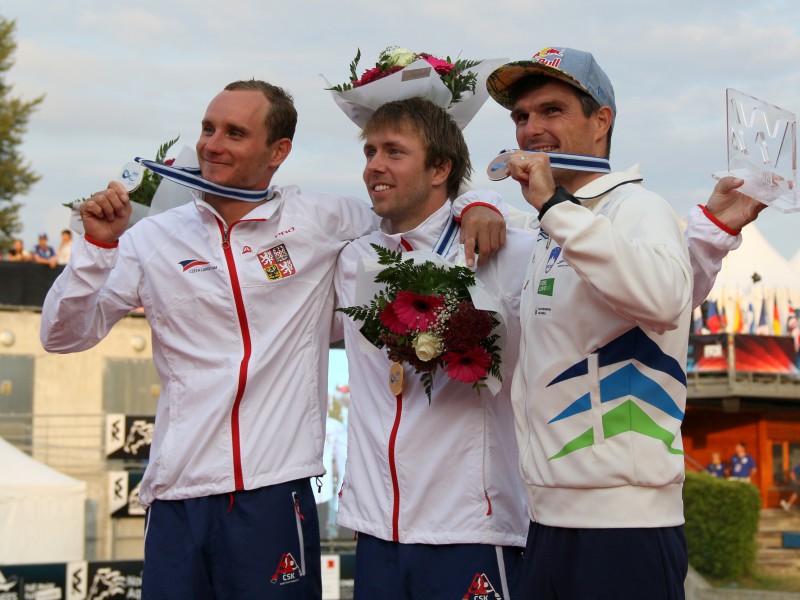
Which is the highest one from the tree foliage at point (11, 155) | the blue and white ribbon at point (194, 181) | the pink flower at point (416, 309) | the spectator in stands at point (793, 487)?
the tree foliage at point (11, 155)

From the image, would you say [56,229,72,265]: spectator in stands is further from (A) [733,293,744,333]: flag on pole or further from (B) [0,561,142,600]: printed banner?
(A) [733,293,744,333]: flag on pole

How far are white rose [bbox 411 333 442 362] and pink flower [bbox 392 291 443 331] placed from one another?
4 cm

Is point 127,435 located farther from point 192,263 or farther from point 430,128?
point 430,128

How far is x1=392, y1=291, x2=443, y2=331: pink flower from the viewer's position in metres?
3.69

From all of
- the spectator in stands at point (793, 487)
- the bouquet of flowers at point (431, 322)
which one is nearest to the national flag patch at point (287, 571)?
the bouquet of flowers at point (431, 322)

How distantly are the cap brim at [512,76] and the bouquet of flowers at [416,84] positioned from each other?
0.59 metres

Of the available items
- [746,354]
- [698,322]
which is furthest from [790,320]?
[746,354]

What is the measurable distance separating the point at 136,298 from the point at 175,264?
243 millimetres

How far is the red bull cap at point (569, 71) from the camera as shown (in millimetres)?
3451

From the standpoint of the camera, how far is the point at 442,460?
3.88 meters

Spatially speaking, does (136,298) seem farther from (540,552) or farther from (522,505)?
(540,552)

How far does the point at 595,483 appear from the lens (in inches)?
119

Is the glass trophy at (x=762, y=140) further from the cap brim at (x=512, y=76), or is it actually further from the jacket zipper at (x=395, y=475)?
the jacket zipper at (x=395, y=475)

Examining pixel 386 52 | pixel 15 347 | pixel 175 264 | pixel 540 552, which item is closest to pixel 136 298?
pixel 175 264
